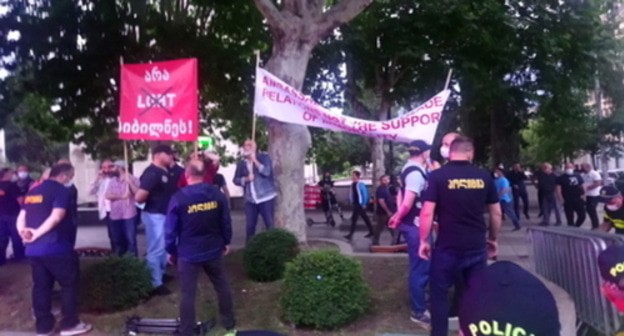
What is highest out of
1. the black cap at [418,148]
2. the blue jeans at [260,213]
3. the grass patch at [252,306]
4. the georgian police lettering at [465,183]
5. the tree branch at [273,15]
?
the tree branch at [273,15]

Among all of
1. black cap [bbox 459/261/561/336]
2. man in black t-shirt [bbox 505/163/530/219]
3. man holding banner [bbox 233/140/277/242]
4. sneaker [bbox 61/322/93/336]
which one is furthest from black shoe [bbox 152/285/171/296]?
man in black t-shirt [bbox 505/163/530/219]

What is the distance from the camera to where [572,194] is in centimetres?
1780

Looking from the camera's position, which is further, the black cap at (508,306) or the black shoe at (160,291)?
the black shoe at (160,291)

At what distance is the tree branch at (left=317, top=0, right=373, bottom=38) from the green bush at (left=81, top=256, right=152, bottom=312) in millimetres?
4218

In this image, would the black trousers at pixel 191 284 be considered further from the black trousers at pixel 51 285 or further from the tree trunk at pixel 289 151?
the tree trunk at pixel 289 151

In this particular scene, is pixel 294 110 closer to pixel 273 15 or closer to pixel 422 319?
pixel 273 15

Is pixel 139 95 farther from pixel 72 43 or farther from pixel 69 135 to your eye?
pixel 69 135

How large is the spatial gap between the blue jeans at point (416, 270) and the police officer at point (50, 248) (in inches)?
132

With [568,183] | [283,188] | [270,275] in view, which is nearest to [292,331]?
[270,275]

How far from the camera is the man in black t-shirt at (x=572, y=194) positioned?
17766 mm

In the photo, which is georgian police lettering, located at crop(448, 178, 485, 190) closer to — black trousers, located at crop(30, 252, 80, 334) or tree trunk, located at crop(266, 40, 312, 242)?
black trousers, located at crop(30, 252, 80, 334)

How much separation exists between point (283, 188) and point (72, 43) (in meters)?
6.62

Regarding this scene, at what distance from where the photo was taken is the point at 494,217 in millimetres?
6594

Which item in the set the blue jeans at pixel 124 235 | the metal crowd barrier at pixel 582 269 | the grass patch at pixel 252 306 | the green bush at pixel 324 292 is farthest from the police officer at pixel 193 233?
the blue jeans at pixel 124 235
